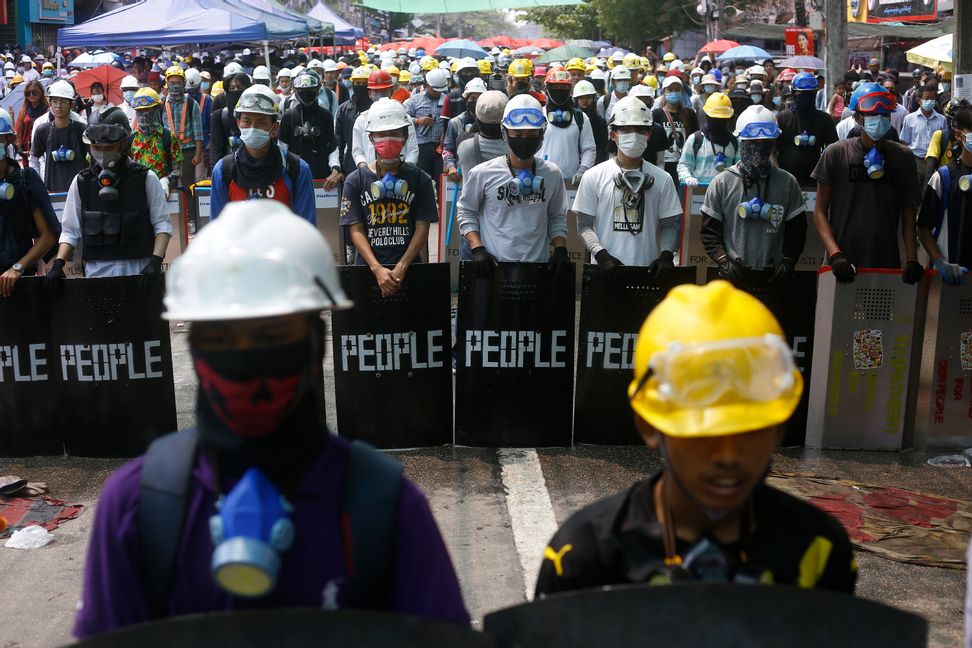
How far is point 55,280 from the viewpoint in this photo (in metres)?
7.68

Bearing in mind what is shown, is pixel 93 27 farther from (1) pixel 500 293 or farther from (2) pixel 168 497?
(2) pixel 168 497

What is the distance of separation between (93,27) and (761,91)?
57.7 ft

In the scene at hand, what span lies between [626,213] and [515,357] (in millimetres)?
1253

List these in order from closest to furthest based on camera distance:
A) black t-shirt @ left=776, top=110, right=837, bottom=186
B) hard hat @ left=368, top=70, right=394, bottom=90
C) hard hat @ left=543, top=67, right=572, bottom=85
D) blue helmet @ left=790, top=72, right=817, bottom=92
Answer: black t-shirt @ left=776, top=110, right=837, bottom=186 < blue helmet @ left=790, top=72, right=817, bottom=92 < hard hat @ left=543, top=67, right=572, bottom=85 < hard hat @ left=368, top=70, right=394, bottom=90

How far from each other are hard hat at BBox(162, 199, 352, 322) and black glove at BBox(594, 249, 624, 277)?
570 cm

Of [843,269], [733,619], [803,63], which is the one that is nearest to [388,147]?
[843,269]

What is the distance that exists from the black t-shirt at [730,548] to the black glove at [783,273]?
18.1ft

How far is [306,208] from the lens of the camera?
8750 millimetres

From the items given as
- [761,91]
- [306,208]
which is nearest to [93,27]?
[761,91]

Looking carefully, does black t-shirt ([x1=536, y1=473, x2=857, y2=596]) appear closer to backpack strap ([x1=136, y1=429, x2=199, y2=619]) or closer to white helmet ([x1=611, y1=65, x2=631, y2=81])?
backpack strap ([x1=136, y1=429, x2=199, y2=619])

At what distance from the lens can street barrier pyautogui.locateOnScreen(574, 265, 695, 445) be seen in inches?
314

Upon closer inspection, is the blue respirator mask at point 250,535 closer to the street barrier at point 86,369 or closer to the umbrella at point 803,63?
the street barrier at point 86,369

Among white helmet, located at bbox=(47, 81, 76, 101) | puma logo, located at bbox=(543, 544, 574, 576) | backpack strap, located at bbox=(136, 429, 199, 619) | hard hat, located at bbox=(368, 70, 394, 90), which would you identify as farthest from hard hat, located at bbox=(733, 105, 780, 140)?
hard hat, located at bbox=(368, 70, 394, 90)

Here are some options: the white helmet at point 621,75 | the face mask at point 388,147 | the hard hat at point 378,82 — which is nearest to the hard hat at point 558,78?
the hard hat at point 378,82
